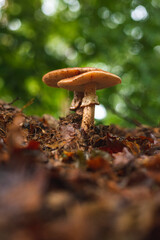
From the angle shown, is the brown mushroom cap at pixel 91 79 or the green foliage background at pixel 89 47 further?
the green foliage background at pixel 89 47

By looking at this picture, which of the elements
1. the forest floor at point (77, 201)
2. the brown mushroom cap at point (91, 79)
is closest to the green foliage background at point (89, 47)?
the brown mushroom cap at point (91, 79)

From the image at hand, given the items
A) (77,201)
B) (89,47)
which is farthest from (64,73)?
(89,47)

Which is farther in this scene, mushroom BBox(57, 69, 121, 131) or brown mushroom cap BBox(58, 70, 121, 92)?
mushroom BBox(57, 69, 121, 131)

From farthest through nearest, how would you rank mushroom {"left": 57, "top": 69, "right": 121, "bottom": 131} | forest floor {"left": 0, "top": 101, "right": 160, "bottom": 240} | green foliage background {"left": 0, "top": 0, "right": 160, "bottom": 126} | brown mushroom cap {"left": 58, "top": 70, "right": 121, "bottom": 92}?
green foliage background {"left": 0, "top": 0, "right": 160, "bottom": 126} → mushroom {"left": 57, "top": 69, "right": 121, "bottom": 131} → brown mushroom cap {"left": 58, "top": 70, "right": 121, "bottom": 92} → forest floor {"left": 0, "top": 101, "right": 160, "bottom": 240}

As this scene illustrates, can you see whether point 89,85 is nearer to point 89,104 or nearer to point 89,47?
point 89,104

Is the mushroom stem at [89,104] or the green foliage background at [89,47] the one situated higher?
the green foliage background at [89,47]

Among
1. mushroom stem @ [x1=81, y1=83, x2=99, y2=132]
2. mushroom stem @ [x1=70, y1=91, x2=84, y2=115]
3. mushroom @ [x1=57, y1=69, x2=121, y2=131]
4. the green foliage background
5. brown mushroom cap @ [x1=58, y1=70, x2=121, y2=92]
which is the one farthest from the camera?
the green foliage background

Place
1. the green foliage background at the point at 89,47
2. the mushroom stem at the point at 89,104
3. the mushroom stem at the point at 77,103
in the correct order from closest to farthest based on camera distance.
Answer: the mushroom stem at the point at 89,104 < the mushroom stem at the point at 77,103 < the green foliage background at the point at 89,47

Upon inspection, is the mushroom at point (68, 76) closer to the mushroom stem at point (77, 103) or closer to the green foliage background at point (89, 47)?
the mushroom stem at point (77, 103)

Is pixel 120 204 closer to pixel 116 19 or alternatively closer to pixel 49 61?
pixel 49 61

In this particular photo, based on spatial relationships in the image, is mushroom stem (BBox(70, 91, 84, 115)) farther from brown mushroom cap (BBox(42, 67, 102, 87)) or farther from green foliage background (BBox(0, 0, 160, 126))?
green foliage background (BBox(0, 0, 160, 126))

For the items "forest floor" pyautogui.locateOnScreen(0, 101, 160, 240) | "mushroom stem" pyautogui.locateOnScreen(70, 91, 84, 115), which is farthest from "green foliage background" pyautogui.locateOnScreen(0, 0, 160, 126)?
"forest floor" pyautogui.locateOnScreen(0, 101, 160, 240)

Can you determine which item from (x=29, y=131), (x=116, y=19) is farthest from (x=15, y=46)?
(x=29, y=131)
